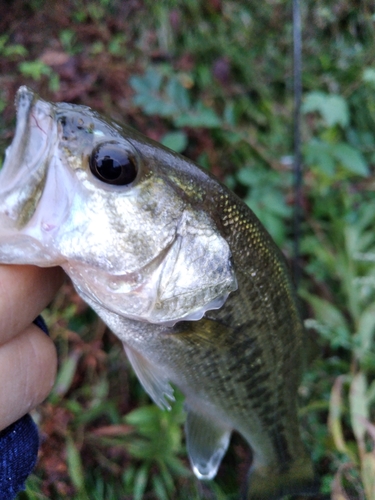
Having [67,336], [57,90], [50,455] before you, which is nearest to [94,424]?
[50,455]

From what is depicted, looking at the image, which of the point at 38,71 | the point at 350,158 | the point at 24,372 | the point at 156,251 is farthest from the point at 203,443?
the point at 38,71

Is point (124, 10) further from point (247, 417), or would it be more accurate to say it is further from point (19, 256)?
point (247, 417)

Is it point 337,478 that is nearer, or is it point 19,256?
point 19,256

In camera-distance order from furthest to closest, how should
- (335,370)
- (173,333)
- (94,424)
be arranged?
(335,370)
(94,424)
(173,333)

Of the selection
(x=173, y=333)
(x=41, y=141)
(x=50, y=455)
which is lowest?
(x=50, y=455)

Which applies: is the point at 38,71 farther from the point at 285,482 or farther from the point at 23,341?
the point at 285,482

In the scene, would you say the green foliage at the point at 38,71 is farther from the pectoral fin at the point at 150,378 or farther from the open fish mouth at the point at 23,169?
the pectoral fin at the point at 150,378
